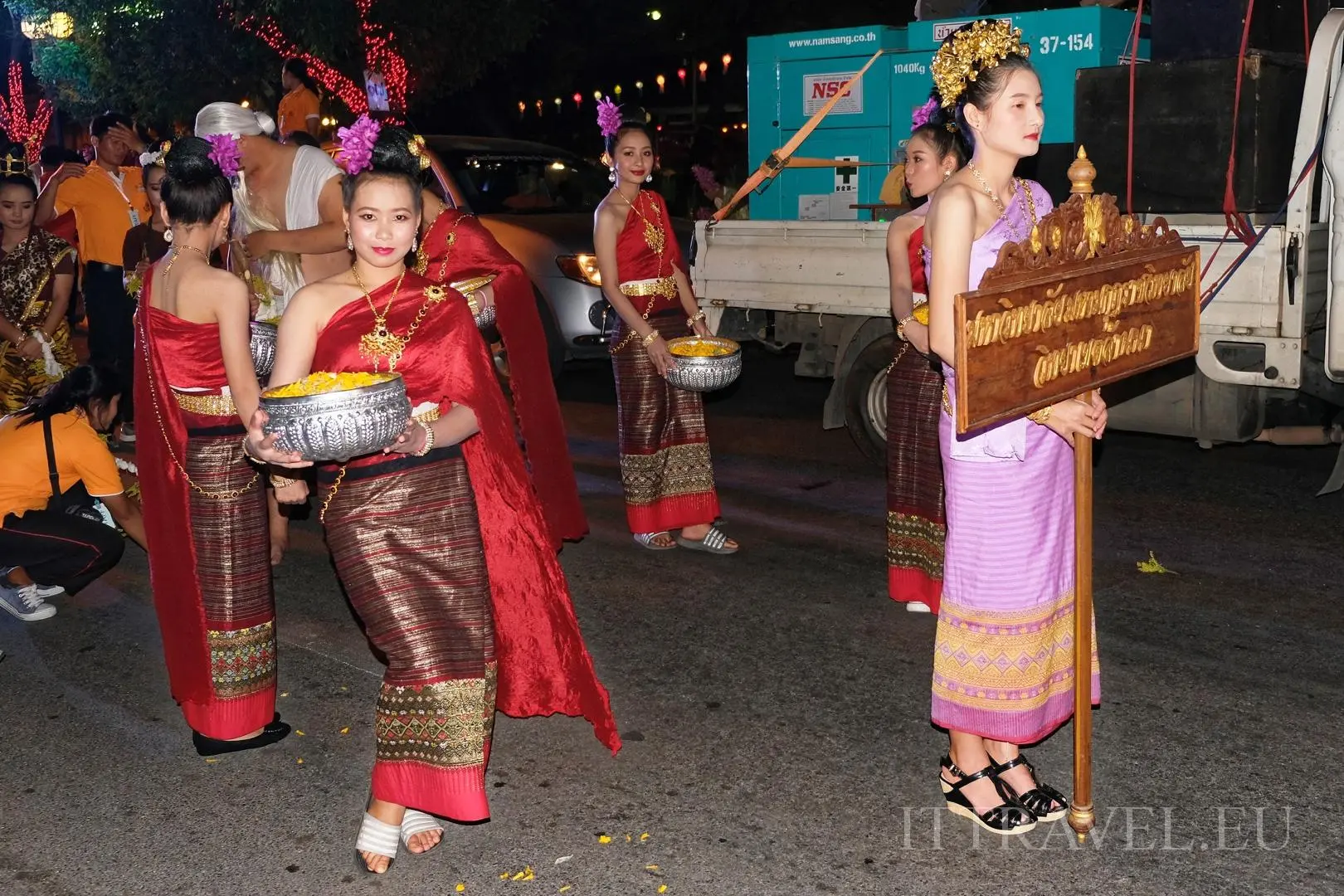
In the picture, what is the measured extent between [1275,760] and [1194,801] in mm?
403

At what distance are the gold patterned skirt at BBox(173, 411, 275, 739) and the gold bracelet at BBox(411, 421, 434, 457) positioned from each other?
109 centimetres

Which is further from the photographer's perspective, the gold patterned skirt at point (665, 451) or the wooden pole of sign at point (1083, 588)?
the gold patterned skirt at point (665, 451)

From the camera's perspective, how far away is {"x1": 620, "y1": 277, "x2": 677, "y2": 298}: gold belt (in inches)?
251

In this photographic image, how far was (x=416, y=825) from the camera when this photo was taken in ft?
12.6

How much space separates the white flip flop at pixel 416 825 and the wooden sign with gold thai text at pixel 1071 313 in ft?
6.09

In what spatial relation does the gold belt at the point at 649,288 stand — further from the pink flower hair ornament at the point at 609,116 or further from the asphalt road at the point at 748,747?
the asphalt road at the point at 748,747

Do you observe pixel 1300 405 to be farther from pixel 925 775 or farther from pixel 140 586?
pixel 140 586

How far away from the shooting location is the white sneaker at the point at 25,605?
5902 mm

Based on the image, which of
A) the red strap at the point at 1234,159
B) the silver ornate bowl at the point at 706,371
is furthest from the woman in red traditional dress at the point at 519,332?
the red strap at the point at 1234,159

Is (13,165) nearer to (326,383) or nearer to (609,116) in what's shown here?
(609,116)

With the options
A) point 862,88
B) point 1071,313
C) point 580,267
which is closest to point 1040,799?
point 1071,313

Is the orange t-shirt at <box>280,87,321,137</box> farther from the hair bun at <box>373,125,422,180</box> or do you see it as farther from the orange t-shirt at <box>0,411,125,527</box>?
the hair bun at <box>373,125,422,180</box>

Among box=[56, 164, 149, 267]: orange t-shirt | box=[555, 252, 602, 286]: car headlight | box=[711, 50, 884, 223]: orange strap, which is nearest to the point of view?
box=[711, 50, 884, 223]: orange strap

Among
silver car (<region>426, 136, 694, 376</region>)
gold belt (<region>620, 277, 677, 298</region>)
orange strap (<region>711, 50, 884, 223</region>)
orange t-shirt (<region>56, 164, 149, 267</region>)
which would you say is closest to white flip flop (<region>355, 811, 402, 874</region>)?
gold belt (<region>620, 277, 677, 298</region>)
